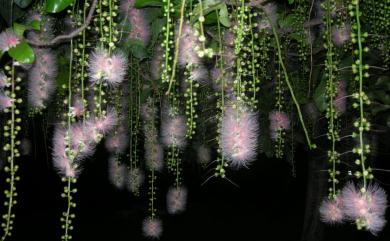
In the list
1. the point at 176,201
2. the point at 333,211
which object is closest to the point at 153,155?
the point at 176,201

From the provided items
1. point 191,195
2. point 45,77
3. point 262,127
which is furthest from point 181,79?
point 191,195

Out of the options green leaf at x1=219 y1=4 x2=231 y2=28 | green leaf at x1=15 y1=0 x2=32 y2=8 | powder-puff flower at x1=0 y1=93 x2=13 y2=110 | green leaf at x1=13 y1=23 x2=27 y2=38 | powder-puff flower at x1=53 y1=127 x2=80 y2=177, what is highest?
green leaf at x1=15 y1=0 x2=32 y2=8

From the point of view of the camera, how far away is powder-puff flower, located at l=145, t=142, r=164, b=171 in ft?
7.35

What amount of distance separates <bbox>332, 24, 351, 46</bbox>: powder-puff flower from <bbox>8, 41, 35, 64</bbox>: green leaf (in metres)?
1.08

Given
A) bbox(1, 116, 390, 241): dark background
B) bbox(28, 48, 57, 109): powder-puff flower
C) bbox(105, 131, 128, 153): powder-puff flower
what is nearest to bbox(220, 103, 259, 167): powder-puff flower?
bbox(28, 48, 57, 109): powder-puff flower

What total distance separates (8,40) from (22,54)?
59 mm

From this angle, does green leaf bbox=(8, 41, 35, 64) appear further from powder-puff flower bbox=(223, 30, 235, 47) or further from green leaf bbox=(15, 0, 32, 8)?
powder-puff flower bbox=(223, 30, 235, 47)

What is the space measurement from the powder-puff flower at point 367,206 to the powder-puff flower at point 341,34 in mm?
647

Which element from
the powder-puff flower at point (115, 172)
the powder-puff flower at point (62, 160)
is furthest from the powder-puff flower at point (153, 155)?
the powder-puff flower at point (62, 160)

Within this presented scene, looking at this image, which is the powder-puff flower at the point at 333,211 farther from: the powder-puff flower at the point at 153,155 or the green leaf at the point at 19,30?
the green leaf at the point at 19,30

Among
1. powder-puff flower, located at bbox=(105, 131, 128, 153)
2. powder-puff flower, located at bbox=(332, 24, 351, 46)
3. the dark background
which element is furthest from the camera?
the dark background

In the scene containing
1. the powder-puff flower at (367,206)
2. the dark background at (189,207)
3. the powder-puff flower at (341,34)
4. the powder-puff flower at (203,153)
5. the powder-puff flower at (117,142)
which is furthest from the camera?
the dark background at (189,207)

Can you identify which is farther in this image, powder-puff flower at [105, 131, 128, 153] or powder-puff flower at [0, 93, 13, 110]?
powder-puff flower at [105, 131, 128, 153]

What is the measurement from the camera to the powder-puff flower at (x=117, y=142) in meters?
2.51
